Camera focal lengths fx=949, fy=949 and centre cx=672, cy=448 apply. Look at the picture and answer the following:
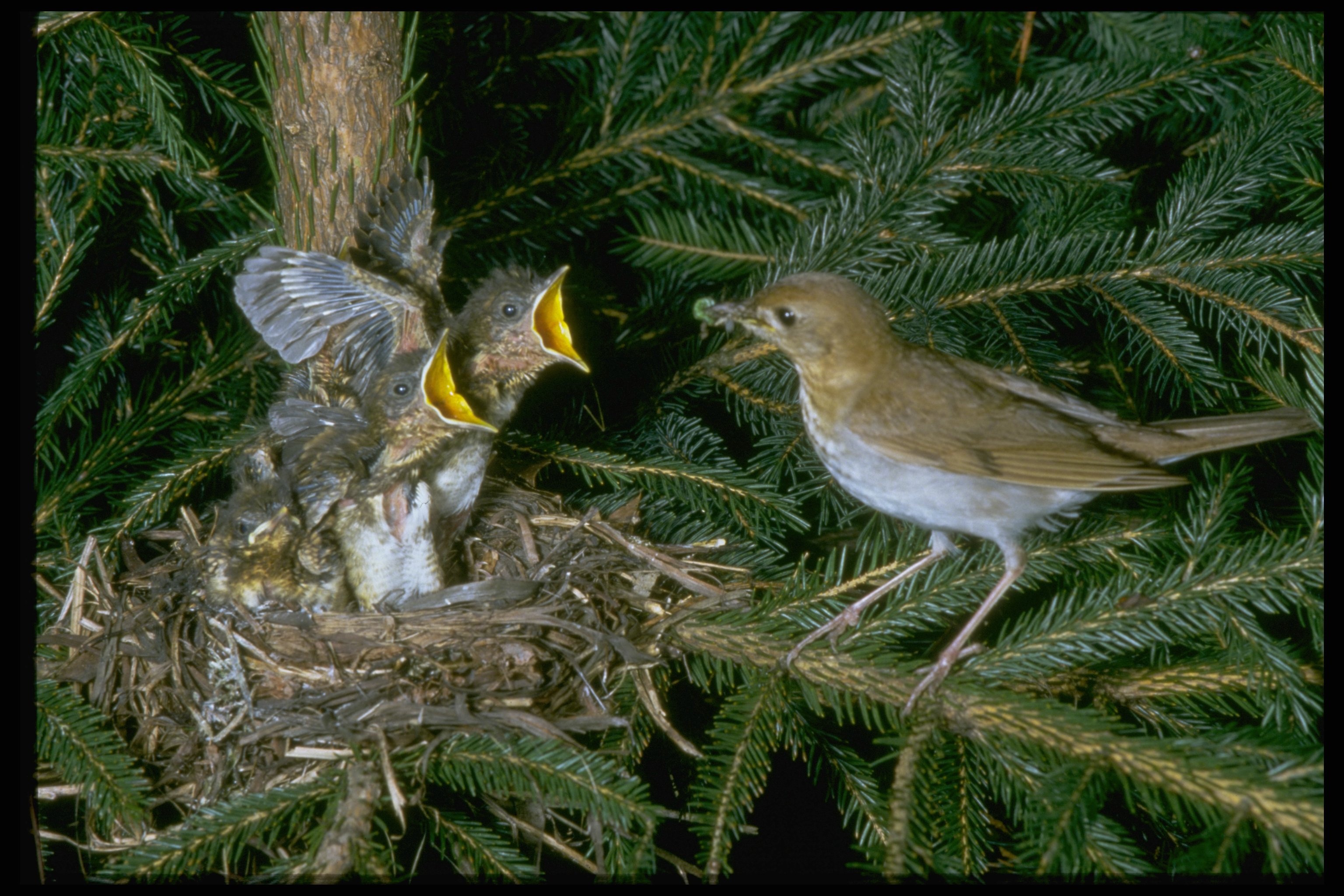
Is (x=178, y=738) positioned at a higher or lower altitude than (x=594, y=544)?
lower

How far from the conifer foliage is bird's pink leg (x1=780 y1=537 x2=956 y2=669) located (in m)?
0.04

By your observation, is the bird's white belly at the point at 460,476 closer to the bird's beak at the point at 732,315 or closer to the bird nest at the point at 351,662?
the bird nest at the point at 351,662

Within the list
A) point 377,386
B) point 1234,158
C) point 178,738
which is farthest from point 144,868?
point 1234,158

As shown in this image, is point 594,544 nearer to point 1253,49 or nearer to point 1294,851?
point 1294,851

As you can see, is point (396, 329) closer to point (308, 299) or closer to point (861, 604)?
point (308, 299)

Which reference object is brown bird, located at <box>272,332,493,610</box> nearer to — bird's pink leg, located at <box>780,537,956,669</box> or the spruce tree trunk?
the spruce tree trunk

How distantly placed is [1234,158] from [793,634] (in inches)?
70.4

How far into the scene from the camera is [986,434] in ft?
7.89

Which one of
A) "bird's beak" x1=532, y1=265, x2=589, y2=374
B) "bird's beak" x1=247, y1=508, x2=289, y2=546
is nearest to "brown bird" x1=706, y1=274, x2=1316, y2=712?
"bird's beak" x1=532, y1=265, x2=589, y2=374

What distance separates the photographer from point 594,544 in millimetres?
2707

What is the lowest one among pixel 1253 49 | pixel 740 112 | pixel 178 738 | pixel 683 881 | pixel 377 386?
pixel 683 881

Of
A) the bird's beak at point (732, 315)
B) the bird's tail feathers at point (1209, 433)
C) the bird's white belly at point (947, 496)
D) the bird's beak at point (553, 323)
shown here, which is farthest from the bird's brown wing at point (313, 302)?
the bird's tail feathers at point (1209, 433)

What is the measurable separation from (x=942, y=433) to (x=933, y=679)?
0.70 meters

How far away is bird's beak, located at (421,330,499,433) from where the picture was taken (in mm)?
2408
